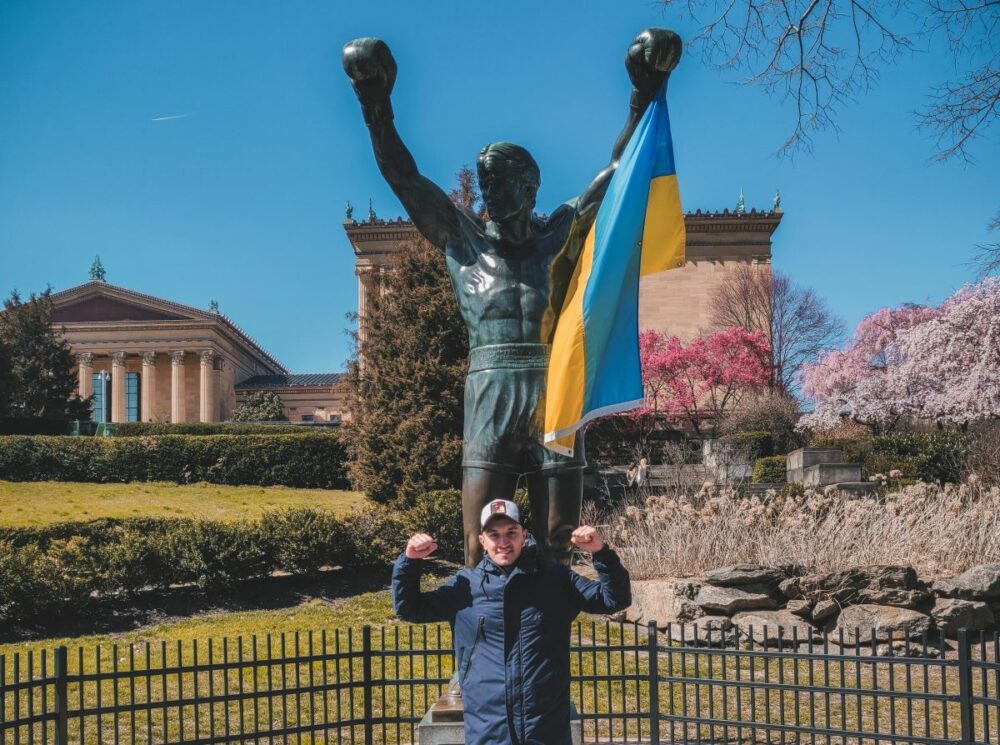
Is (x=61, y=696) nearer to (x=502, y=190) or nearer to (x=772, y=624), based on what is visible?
(x=502, y=190)

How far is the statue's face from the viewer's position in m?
4.52

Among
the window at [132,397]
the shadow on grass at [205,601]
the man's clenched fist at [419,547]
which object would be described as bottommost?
the shadow on grass at [205,601]

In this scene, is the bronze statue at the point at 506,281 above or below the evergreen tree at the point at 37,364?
below

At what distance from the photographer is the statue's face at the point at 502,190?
4520 millimetres

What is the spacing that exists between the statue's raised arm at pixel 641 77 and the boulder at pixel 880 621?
713 centimetres

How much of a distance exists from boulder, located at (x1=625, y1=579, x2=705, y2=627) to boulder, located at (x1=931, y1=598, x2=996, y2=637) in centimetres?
273

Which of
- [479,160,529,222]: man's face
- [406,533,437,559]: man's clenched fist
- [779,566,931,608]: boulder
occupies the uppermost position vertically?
[479,160,529,222]: man's face

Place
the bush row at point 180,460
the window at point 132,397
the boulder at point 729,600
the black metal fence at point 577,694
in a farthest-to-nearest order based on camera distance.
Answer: the window at point 132,397
the bush row at point 180,460
the boulder at point 729,600
the black metal fence at point 577,694

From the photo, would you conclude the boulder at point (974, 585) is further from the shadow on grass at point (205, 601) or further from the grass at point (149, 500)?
the grass at point (149, 500)

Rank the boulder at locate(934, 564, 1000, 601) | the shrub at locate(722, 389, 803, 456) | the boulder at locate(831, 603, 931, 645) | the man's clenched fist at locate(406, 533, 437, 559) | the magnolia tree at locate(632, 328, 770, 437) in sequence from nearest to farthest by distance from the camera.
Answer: the man's clenched fist at locate(406, 533, 437, 559) < the boulder at locate(831, 603, 931, 645) < the boulder at locate(934, 564, 1000, 601) < the shrub at locate(722, 389, 803, 456) < the magnolia tree at locate(632, 328, 770, 437)

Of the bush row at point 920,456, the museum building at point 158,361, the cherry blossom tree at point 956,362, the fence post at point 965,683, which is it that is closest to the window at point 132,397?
the museum building at point 158,361

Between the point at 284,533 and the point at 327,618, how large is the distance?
207 centimetres

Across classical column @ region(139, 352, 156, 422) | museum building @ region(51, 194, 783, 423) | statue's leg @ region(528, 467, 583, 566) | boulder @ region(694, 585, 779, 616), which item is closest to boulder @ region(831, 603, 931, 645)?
boulder @ region(694, 585, 779, 616)

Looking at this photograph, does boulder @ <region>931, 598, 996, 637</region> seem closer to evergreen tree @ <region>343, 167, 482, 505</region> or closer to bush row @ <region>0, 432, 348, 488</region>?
evergreen tree @ <region>343, 167, 482, 505</region>
